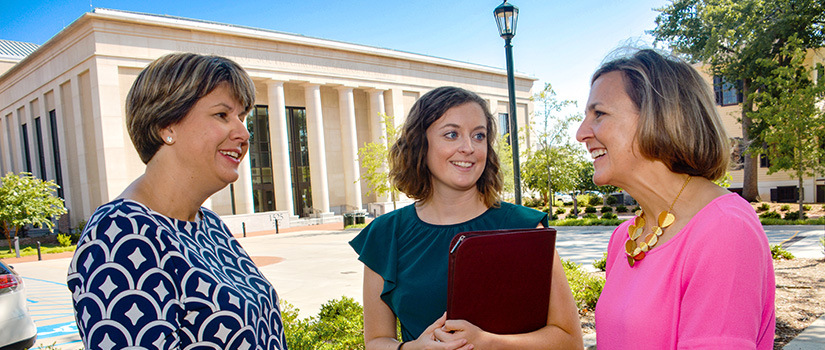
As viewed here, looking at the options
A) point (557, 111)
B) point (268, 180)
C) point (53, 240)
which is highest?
point (557, 111)

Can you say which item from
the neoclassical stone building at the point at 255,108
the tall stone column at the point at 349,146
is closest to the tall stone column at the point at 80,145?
the neoclassical stone building at the point at 255,108

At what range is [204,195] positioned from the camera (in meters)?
2.05

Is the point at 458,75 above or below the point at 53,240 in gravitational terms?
above

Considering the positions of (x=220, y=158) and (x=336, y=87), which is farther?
(x=336, y=87)

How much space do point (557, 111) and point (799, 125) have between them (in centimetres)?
1054

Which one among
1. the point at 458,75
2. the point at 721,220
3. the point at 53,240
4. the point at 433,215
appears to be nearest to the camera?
the point at 721,220

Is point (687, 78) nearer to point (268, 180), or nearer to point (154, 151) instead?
point (154, 151)

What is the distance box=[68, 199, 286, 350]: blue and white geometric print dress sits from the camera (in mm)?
1442

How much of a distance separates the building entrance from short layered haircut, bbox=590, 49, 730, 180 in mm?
39987

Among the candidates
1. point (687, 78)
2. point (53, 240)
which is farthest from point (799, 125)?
point (53, 240)

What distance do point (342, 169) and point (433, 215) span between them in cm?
3952

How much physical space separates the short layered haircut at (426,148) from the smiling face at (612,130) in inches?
26.1

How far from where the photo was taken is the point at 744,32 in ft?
80.9

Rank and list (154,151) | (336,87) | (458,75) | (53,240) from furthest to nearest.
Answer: (458,75) < (336,87) < (53,240) < (154,151)
